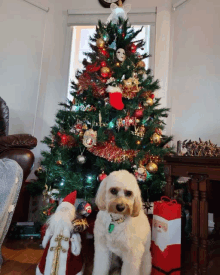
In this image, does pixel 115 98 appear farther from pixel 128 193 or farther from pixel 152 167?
pixel 128 193

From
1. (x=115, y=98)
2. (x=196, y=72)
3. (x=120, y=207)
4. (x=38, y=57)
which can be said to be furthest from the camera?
(x=38, y=57)

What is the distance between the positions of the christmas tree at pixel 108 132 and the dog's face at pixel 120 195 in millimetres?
549

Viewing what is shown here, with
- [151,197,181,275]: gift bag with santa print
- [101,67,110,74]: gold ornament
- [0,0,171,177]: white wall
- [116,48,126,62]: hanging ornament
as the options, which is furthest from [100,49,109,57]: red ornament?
[151,197,181,275]: gift bag with santa print

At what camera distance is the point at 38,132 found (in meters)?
2.52

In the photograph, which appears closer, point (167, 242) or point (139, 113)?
point (167, 242)

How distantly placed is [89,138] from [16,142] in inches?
20.2

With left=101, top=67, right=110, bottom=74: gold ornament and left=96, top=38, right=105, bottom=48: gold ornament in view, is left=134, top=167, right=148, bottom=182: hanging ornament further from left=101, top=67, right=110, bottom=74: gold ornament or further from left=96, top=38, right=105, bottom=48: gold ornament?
left=96, top=38, right=105, bottom=48: gold ornament

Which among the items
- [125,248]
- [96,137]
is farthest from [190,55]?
[125,248]

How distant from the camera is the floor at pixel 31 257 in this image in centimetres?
114

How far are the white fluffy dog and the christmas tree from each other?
0.55 metres

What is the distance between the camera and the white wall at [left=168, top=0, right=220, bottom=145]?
2191 millimetres

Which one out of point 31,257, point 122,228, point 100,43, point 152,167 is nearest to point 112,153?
point 152,167

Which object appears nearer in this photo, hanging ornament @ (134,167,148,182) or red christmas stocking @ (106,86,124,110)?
hanging ornament @ (134,167,148,182)

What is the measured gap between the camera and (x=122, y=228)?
2.98ft
